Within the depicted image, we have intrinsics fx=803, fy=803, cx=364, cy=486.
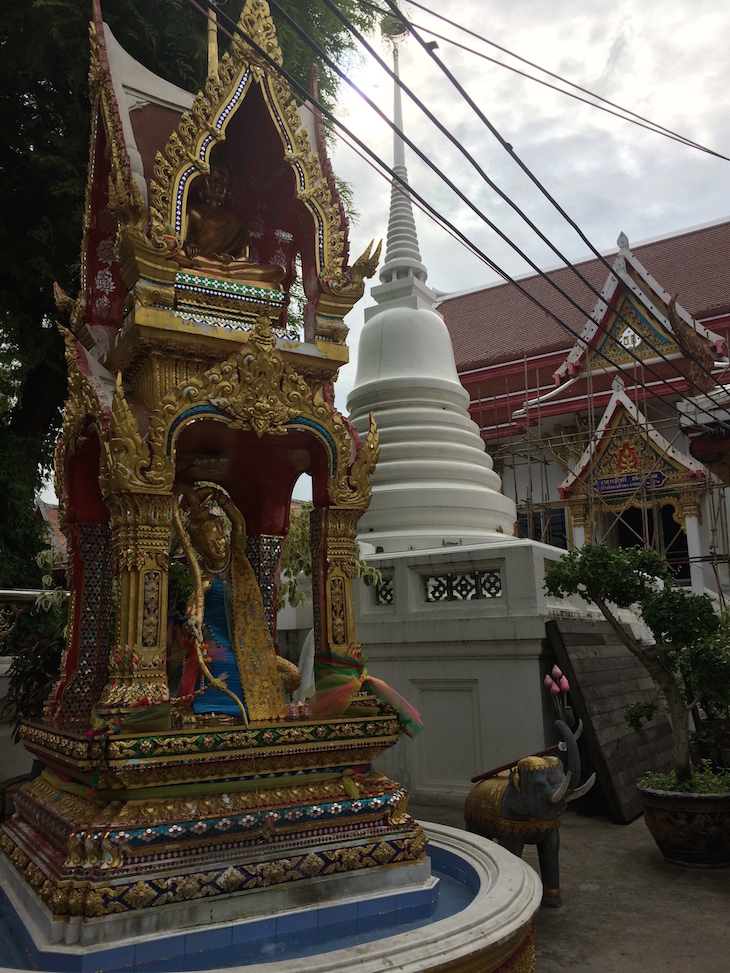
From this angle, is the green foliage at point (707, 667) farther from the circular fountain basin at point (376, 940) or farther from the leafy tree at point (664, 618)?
the circular fountain basin at point (376, 940)

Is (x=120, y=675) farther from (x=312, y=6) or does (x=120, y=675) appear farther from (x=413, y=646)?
(x=312, y=6)

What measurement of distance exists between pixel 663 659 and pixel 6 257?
29.7ft

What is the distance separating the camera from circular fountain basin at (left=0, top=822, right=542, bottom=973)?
2.77 m

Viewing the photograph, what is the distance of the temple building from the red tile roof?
0.16ft

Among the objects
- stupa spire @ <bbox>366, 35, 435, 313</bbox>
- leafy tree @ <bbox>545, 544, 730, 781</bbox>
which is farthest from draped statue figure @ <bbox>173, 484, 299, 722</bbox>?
stupa spire @ <bbox>366, 35, 435, 313</bbox>

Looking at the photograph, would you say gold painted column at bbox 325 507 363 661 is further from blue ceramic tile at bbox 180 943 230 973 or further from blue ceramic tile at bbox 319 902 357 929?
blue ceramic tile at bbox 180 943 230 973

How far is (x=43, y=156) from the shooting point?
9.38m

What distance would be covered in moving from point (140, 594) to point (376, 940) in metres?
1.75

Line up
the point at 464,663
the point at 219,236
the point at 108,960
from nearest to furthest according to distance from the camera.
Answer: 1. the point at 108,960
2. the point at 219,236
3. the point at 464,663

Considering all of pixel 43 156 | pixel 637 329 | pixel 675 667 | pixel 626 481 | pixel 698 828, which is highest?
pixel 637 329

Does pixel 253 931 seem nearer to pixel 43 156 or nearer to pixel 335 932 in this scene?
pixel 335 932

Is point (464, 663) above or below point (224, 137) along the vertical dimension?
below

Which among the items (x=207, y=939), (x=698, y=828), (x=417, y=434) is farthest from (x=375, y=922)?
(x=417, y=434)

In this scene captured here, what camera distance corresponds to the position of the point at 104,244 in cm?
514
